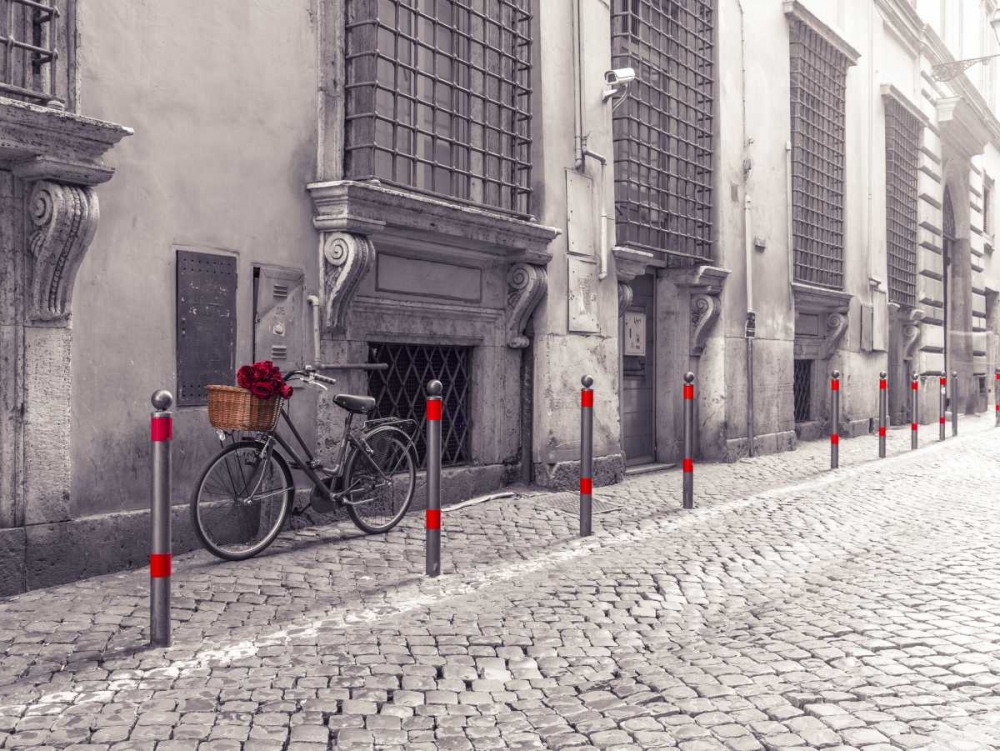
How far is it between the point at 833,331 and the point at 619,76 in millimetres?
8266

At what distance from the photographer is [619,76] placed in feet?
33.5

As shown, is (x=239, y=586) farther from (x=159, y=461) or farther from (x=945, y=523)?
(x=945, y=523)

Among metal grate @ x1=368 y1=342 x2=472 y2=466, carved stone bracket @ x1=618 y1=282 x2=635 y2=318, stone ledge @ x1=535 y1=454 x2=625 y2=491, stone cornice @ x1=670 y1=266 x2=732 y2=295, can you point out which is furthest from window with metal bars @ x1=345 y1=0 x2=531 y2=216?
stone cornice @ x1=670 y1=266 x2=732 y2=295

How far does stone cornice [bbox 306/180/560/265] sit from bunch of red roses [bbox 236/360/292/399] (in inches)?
62.3

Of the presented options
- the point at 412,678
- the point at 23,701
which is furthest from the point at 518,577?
the point at 23,701

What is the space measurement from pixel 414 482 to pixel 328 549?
1142 millimetres

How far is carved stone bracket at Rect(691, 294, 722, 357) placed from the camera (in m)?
12.5

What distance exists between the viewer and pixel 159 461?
4.24m

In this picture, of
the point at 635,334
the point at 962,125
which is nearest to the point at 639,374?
the point at 635,334

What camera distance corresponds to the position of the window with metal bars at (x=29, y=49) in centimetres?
523

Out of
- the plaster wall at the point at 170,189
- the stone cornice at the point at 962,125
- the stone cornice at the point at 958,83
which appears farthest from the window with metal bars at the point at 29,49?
the stone cornice at the point at 962,125

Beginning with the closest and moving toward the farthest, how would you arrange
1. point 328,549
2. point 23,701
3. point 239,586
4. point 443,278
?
point 23,701
point 239,586
point 328,549
point 443,278

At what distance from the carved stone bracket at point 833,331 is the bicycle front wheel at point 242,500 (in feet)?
41.0

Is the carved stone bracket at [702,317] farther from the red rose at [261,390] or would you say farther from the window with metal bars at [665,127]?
the red rose at [261,390]
